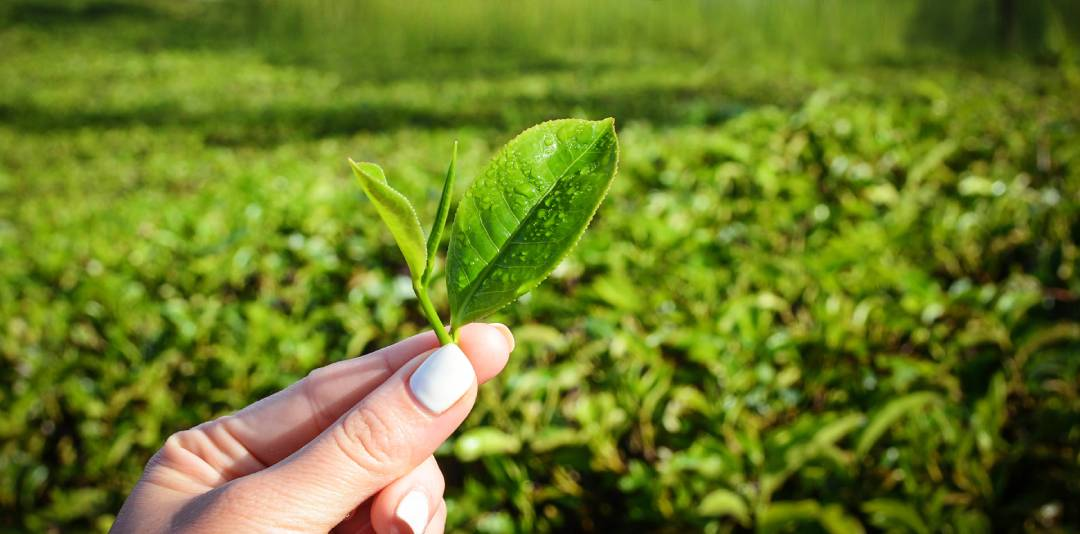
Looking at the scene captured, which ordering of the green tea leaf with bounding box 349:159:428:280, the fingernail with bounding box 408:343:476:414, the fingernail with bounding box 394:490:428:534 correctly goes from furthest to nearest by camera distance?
the fingernail with bounding box 394:490:428:534 < the fingernail with bounding box 408:343:476:414 < the green tea leaf with bounding box 349:159:428:280

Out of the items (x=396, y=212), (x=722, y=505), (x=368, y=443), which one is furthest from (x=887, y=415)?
(x=396, y=212)

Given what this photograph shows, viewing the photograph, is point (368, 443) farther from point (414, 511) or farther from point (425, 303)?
point (425, 303)

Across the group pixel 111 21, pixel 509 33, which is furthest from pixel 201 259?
pixel 111 21

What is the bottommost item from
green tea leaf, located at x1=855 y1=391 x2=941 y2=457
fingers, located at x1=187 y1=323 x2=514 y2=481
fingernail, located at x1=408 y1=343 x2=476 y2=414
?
green tea leaf, located at x1=855 y1=391 x2=941 y2=457

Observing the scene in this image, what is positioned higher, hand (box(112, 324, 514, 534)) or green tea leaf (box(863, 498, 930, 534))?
hand (box(112, 324, 514, 534))

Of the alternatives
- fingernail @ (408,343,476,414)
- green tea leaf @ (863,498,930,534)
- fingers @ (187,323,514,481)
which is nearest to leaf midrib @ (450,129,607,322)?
fingernail @ (408,343,476,414)

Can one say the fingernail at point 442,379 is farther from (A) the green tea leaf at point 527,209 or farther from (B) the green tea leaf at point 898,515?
(B) the green tea leaf at point 898,515

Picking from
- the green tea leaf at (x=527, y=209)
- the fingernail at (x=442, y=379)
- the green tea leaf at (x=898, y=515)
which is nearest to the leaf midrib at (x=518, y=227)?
the green tea leaf at (x=527, y=209)

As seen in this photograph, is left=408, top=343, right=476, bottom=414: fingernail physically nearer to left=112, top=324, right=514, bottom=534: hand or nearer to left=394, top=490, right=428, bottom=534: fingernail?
left=112, top=324, right=514, bottom=534: hand
